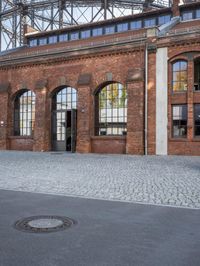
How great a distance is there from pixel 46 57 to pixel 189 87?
10179 mm

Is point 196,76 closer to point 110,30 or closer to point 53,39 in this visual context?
point 110,30

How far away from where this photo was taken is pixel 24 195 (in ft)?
26.0

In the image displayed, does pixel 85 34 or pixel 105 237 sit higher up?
pixel 85 34

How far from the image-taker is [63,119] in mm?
24453

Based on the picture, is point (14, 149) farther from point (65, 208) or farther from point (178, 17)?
point (65, 208)

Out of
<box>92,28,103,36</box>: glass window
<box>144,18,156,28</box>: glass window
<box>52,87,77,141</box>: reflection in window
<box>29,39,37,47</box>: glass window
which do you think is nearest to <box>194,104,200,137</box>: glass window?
<box>52,87,77,141</box>: reflection in window

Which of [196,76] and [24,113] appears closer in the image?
[196,76]

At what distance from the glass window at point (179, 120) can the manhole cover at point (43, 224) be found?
15179 millimetres

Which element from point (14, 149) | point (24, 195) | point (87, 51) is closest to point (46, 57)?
point (87, 51)

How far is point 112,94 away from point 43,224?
58.5 feet

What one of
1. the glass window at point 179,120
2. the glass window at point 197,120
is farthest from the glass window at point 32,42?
the glass window at point 197,120

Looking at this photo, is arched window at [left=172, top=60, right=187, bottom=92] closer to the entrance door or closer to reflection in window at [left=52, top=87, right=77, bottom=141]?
reflection in window at [left=52, top=87, right=77, bottom=141]

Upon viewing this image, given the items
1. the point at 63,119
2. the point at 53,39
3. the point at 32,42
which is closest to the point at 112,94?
the point at 63,119

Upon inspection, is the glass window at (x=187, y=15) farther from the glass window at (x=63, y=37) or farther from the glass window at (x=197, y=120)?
the glass window at (x=197, y=120)
